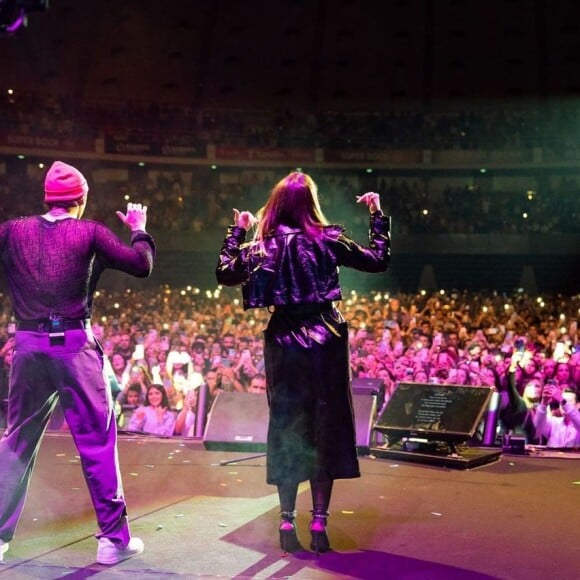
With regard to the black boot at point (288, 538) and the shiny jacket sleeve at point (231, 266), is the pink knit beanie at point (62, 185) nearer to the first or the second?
the shiny jacket sleeve at point (231, 266)

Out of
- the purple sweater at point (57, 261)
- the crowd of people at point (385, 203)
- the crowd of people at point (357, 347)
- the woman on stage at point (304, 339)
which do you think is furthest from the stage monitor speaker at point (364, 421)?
the crowd of people at point (385, 203)

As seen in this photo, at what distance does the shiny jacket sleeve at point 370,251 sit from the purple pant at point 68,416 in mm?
1036

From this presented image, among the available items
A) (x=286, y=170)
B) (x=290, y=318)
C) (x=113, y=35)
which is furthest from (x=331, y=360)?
(x=113, y=35)

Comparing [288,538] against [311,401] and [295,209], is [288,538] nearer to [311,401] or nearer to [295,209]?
[311,401]

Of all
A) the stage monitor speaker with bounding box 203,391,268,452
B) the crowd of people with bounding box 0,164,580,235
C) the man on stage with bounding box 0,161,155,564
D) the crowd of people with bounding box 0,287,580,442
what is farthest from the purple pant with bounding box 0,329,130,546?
the crowd of people with bounding box 0,164,580,235

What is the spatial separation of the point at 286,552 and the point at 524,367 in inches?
221

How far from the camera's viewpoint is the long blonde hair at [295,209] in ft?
11.5

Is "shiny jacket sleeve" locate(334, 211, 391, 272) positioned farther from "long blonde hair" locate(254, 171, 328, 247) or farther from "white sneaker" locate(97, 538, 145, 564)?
"white sneaker" locate(97, 538, 145, 564)

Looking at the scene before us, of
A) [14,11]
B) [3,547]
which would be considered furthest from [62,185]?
[3,547]

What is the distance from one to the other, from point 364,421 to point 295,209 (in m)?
2.57

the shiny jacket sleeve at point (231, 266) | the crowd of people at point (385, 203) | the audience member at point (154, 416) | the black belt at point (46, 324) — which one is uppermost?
the crowd of people at point (385, 203)

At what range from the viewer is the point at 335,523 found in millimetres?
3811

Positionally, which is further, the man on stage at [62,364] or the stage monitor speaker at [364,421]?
the stage monitor speaker at [364,421]

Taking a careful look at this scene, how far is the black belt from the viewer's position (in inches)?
126
